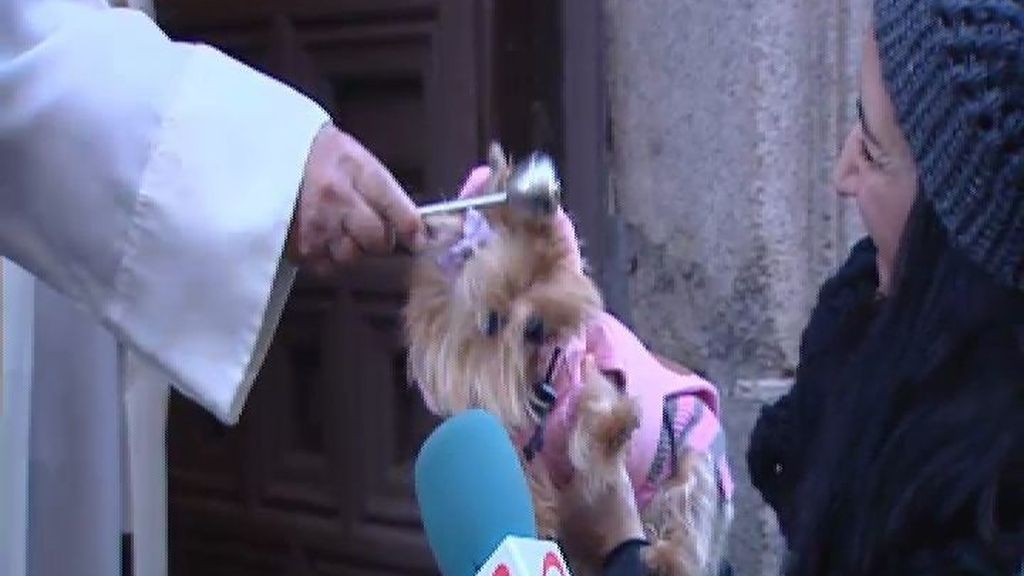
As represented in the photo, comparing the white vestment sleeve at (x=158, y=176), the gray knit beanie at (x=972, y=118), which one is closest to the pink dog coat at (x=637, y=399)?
the white vestment sleeve at (x=158, y=176)

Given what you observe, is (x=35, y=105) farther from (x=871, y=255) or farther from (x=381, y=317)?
(x=381, y=317)

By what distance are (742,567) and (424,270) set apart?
1118mm

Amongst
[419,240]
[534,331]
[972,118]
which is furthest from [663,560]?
[972,118]

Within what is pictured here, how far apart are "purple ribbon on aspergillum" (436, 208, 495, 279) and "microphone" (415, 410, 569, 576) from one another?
0.23 meters

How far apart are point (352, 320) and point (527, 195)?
1572mm

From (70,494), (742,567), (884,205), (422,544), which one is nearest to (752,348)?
(742,567)

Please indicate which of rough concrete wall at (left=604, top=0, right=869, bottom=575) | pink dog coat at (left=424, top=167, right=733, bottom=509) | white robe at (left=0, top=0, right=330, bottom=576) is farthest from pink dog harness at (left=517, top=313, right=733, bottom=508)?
rough concrete wall at (left=604, top=0, right=869, bottom=575)

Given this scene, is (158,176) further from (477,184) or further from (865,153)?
(865,153)

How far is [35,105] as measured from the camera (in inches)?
54.2

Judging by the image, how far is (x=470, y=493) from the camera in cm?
116

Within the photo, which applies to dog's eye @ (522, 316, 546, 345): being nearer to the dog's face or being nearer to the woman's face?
the dog's face

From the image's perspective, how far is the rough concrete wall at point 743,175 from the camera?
7.76 ft

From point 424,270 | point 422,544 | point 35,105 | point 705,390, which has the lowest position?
point 422,544

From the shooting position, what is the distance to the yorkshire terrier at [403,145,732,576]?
1.42 meters
